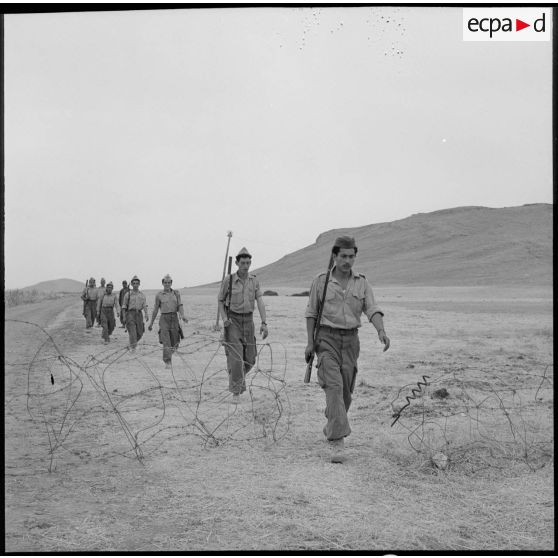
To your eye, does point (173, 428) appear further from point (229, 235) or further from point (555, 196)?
point (229, 235)

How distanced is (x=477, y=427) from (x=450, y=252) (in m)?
94.0

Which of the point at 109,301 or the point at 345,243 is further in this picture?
the point at 109,301

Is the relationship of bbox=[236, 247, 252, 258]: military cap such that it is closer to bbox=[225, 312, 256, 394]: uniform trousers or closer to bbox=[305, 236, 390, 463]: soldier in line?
bbox=[225, 312, 256, 394]: uniform trousers

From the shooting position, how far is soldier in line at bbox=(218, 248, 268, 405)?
29.3 feet

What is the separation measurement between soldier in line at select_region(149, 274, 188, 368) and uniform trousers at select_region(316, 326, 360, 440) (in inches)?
245

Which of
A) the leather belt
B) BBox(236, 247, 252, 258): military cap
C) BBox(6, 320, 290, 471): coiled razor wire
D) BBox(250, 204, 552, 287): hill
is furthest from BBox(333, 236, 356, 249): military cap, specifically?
BBox(250, 204, 552, 287): hill

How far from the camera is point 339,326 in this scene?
639cm

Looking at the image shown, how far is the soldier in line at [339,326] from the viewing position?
6.33 m

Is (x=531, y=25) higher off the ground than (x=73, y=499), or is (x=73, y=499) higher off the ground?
(x=531, y=25)

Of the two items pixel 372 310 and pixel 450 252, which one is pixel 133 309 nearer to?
pixel 372 310

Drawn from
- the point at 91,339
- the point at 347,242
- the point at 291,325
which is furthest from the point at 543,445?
the point at 291,325

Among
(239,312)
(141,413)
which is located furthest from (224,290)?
(141,413)

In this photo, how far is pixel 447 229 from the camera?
11225 centimetres

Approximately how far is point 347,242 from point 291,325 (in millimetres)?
17212
